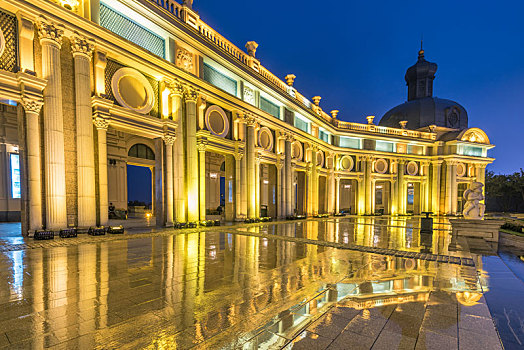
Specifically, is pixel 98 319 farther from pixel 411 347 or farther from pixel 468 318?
pixel 468 318

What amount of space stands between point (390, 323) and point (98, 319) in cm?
424

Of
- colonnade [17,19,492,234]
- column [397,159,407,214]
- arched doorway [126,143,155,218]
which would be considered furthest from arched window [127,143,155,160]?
column [397,159,407,214]

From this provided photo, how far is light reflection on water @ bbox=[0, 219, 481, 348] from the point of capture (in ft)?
10.2

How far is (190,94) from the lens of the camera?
1448cm

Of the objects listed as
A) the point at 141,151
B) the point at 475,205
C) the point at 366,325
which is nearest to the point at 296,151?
the point at 475,205

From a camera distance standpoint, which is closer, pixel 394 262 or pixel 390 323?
pixel 390 323

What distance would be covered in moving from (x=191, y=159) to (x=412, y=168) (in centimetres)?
3292

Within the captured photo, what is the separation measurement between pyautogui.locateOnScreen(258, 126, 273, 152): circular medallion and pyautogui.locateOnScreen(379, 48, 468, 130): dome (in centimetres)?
3133

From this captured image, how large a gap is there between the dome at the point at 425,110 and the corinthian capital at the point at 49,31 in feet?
148

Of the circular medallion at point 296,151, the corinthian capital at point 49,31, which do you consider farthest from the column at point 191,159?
the circular medallion at point 296,151

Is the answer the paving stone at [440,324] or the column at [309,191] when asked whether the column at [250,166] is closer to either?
the column at [309,191]

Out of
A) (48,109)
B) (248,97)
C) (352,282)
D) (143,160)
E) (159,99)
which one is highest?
(248,97)

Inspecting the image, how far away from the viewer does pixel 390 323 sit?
342 cm

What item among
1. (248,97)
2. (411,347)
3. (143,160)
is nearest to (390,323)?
(411,347)
